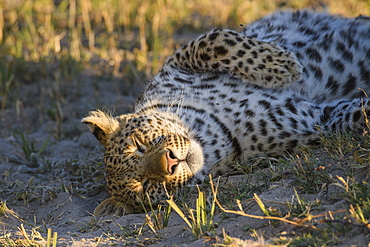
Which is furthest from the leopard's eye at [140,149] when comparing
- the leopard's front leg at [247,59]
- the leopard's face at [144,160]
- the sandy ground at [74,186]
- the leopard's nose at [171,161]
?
the leopard's front leg at [247,59]

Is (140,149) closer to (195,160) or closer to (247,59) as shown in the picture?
(195,160)

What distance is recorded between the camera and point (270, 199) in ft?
11.0

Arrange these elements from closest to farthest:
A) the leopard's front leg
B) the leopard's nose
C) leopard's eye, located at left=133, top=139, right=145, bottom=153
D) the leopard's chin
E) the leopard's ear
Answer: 1. the leopard's nose
2. the leopard's chin
3. leopard's eye, located at left=133, top=139, right=145, bottom=153
4. the leopard's ear
5. the leopard's front leg

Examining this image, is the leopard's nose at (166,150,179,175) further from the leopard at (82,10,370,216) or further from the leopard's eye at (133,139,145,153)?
the leopard's eye at (133,139,145,153)

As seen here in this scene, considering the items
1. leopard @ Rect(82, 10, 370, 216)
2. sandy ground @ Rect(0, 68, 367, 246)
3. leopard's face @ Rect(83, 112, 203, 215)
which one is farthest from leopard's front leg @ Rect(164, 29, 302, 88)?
sandy ground @ Rect(0, 68, 367, 246)

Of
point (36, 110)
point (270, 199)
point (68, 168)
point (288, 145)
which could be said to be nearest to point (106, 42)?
point (36, 110)

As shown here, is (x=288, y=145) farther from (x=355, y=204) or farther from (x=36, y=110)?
(x=36, y=110)

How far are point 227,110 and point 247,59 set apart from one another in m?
0.48

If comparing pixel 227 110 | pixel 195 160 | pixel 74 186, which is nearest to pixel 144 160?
pixel 195 160

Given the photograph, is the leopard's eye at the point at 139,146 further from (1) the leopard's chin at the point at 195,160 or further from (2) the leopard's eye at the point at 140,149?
(1) the leopard's chin at the point at 195,160

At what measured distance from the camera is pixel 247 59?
4.60 m

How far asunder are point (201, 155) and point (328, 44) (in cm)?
184

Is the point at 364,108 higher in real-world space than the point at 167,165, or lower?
higher

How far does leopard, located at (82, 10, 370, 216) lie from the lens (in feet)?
13.4
